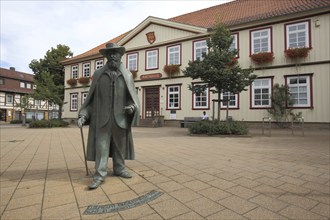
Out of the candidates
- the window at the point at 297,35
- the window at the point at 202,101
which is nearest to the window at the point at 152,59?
the window at the point at 202,101

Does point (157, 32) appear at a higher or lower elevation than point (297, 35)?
higher

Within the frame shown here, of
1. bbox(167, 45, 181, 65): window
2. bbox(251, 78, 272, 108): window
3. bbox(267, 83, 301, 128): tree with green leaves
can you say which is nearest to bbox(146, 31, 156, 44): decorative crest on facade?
bbox(167, 45, 181, 65): window

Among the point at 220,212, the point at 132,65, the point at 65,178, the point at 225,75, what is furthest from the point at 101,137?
the point at 132,65

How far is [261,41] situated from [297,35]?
216 cm

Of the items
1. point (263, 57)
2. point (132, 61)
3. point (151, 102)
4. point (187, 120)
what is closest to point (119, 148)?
point (187, 120)

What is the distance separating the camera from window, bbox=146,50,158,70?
20.6 m

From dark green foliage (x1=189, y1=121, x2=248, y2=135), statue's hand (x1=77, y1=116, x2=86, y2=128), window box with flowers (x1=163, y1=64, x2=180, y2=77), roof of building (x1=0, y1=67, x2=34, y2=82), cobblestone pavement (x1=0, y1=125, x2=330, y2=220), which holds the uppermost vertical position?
roof of building (x1=0, y1=67, x2=34, y2=82)

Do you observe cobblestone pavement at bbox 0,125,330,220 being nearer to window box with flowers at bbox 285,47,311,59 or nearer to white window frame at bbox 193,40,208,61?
window box with flowers at bbox 285,47,311,59

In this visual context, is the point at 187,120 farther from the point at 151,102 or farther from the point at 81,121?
the point at 81,121

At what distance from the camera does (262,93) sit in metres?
15.4

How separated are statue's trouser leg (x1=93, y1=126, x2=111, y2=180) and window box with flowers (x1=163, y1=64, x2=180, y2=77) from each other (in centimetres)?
1600

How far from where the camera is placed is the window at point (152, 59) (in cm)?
2065

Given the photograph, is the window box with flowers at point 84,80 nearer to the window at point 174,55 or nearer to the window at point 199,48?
the window at point 174,55

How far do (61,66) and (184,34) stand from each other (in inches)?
788
